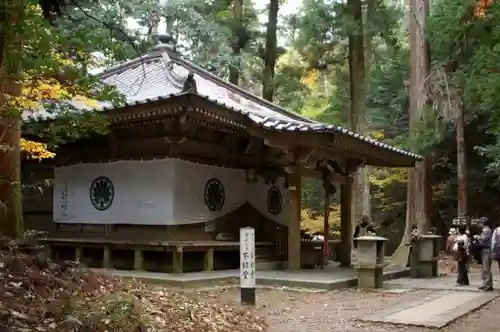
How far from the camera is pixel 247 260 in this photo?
26.9 feet

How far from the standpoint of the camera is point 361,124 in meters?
18.3

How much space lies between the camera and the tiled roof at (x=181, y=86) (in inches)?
471

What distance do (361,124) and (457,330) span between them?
1179cm

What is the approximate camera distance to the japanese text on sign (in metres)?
8.09

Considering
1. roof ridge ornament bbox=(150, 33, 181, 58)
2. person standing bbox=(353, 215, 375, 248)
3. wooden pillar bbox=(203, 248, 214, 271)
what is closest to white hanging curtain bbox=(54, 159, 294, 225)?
wooden pillar bbox=(203, 248, 214, 271)

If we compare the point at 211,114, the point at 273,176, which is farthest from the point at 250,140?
the point at 211,114

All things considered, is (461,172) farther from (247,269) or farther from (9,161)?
(9,161)

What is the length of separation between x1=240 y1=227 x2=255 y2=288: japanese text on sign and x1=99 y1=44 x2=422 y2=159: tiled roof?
3.54 metres

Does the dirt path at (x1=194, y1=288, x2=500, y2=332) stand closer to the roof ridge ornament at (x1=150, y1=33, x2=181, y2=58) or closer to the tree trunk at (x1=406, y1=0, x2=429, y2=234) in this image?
the tree trunk at (x1=406, y1=0, x2=429, y2=234)

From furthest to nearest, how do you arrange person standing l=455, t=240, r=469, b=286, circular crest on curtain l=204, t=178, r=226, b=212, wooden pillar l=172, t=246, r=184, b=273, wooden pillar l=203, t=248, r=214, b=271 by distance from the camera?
circular crest on curtain l=204, t=178, r=226, b=212 → wooden pillar l=203, t=248, r=214, b=271 → person standing l=455, t=240, r=469, b=286 → wooden pillar l=172, t=246, r=184, b=273

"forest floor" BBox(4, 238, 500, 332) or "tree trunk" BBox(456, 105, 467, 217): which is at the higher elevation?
"tree trunk" BBox(456, 105, 467, 217)

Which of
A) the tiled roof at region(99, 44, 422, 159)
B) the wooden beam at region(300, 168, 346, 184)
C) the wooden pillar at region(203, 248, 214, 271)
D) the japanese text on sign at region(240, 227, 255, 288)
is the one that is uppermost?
the tiled roof at region(99, 44, 422, 159)

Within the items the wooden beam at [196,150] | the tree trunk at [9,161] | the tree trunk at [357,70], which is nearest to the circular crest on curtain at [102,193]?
the wooden beam at [196,150]

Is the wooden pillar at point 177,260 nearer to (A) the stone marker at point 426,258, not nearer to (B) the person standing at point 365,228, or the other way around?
(B) the person standing at point 365,228
